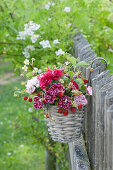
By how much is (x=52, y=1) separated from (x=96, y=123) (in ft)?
6.99

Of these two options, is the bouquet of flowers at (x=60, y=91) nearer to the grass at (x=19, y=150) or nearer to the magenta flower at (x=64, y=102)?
the magenta flower at (x=64, y=102)

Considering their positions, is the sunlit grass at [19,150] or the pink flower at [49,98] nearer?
the pink flower at [49,98]

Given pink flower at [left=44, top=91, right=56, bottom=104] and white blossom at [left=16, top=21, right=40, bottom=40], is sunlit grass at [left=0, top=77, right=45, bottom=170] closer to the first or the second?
white blossom at [left=16, top=21, right=40, bottom=40]

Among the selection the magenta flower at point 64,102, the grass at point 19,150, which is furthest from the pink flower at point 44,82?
the grass at point 19,150

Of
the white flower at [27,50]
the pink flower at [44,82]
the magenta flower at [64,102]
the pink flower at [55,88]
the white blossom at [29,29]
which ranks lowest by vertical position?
the magenta flower at [64,102]

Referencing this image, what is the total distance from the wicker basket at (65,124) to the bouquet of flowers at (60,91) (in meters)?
0.03

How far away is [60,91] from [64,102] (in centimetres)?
8

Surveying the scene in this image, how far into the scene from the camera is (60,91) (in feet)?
5.40

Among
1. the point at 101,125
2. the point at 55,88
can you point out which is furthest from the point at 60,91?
the point at 101,125

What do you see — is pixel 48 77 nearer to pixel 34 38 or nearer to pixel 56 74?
pixel 56 74

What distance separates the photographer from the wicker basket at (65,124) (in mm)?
1700

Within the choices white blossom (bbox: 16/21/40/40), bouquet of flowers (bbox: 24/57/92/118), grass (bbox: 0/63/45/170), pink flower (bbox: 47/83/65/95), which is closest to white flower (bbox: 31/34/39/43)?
white blossom (bbox: 16/21/40/40)

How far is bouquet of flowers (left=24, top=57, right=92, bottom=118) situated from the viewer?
165 cm

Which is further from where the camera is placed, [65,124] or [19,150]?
[19,150]
